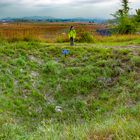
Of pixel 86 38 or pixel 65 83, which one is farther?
pixel 86 38

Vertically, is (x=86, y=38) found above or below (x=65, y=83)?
above

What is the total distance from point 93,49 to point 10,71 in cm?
414

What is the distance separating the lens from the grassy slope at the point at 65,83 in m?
10.7

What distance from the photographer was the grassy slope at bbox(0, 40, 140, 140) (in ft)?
35.0

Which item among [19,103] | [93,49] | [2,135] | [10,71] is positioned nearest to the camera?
[2,135]

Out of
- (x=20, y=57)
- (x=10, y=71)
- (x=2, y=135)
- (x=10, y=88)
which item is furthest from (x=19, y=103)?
(x=2, y=135)

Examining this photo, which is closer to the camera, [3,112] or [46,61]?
[3,112]

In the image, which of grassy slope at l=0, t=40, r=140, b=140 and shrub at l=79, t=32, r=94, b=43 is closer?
grassy slope at l=0, t=40, r=140, b=140

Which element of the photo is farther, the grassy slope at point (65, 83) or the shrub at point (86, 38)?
the shrub at point (86, 38)

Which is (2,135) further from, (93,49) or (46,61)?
(93,49)

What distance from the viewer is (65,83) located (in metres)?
12.9

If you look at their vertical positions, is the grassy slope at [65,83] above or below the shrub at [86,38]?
below

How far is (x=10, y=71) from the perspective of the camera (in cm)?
1303

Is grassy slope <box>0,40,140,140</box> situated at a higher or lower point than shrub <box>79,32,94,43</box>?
lower
